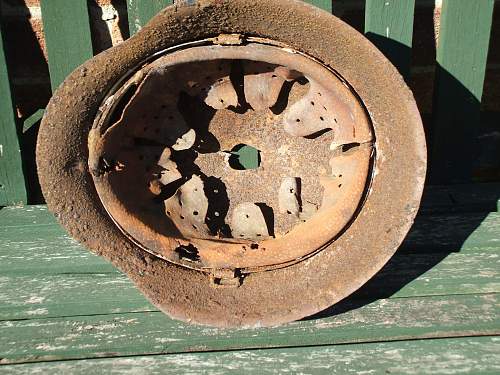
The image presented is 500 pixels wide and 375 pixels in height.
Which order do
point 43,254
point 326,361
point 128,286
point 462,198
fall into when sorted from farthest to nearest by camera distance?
1. point 462,198
2. point 43,254
3. point 128,286
4. point 326,361

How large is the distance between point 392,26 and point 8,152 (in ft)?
4.24

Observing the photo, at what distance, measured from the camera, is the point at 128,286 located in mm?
1412

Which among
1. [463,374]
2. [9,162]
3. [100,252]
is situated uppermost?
[9,162]

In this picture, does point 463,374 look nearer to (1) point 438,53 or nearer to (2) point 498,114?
(1) point 438,53


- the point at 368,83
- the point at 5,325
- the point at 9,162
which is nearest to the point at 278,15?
the point at 368,83

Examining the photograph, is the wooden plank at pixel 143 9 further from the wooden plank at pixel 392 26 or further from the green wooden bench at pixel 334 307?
the wooden plank at pixel 392 26

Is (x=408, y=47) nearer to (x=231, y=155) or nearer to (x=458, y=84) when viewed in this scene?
(x=458, y=84)

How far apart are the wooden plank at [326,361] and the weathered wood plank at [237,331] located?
0.07 ft

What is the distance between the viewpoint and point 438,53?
170 centimetres

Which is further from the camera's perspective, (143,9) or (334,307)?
(143,9)

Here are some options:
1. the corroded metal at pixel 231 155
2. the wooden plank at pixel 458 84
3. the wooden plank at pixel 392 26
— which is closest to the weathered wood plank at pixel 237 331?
the corroded metal at pixel 231 155

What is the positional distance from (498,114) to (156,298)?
1451 mm

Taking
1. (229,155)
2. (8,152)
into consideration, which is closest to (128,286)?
(229,155)

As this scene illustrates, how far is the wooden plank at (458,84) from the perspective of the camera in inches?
65.0
